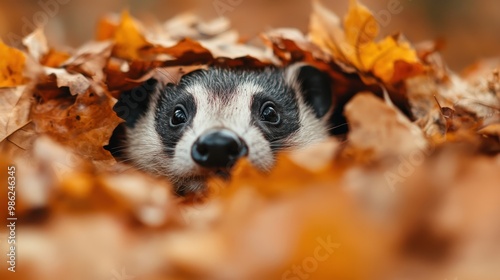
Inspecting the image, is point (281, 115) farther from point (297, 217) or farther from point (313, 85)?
point (297, 217)

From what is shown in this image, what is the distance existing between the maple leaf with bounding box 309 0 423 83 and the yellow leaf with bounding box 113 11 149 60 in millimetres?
1104

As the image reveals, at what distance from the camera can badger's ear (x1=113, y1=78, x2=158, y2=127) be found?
3.42 meters

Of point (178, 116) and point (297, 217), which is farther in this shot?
point (178, 116)

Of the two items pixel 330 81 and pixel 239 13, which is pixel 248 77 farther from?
pixel 239 13

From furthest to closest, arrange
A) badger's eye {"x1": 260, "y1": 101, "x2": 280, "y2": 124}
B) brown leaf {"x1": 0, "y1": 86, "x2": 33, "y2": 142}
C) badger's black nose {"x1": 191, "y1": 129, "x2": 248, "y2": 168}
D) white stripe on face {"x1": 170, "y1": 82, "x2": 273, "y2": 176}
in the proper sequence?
badger's eye {"x1": 260, "y1": 101, "x2": 280, "y2": 124}
white stripe on face {"x1": 170, "y1": 82, "x2": 273, "y2": 176}
brown leaf {"x1": 0, "y1": 86, "x2": 33, "y2": 142}
badger's black nose {"x1": 191, "y1": 129, "x2": 248, "y2": 168}

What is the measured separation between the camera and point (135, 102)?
3510 mm

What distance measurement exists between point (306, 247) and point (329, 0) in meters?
6.77

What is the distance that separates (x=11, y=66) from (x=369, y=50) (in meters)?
1.82

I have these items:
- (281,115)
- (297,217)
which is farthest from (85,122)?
(297,217)

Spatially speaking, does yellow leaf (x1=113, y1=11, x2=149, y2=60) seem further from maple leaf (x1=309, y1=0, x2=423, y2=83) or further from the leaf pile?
the leaf pile

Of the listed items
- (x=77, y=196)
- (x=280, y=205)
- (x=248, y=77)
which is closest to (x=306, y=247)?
(x=280, y=205)

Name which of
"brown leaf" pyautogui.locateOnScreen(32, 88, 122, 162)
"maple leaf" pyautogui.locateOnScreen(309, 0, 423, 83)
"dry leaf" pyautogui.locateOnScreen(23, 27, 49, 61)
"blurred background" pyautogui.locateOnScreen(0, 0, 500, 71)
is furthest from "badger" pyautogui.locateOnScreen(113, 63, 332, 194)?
"blurred background" pyautogui.locateOnScreen(0, 0, 500, 71)

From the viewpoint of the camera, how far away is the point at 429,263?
5.96ft

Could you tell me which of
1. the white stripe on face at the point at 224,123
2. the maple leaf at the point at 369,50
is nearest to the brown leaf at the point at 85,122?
the white stripe on face at the point at 224,123
